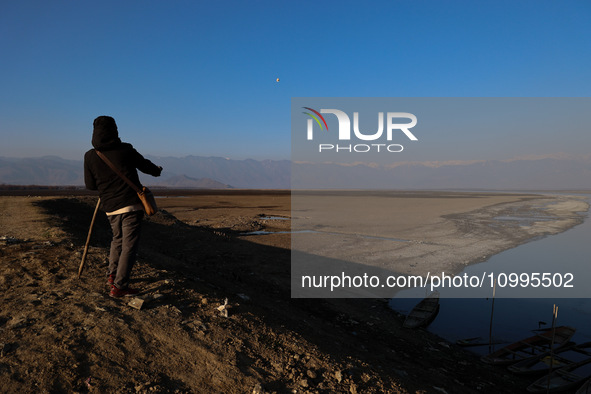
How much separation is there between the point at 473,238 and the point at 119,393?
26.6 meters

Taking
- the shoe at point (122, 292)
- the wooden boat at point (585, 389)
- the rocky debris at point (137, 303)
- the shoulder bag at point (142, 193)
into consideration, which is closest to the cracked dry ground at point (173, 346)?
the rocky debris at point (137, 303)

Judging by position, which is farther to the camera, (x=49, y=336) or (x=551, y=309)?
(x=551, y=309)

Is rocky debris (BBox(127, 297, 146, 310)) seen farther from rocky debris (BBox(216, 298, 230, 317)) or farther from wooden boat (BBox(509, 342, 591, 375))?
wooden boat (BBox(509, 342, 591, 375))

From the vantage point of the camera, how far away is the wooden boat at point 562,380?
7.56 metres

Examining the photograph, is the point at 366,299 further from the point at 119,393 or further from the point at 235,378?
the point at 119,393

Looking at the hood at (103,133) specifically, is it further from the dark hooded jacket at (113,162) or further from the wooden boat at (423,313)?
the wooden boat at (423,313)

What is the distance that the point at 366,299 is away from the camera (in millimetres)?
12578

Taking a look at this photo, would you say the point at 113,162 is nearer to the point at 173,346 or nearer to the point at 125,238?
the point at 125,238

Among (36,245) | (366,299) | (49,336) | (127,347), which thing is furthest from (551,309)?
(36,245)

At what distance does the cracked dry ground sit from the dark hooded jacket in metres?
1.70

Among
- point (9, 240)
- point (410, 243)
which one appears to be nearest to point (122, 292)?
point (9, 240)

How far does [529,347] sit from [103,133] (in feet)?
37.8

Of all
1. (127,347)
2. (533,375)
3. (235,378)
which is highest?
(127,347)

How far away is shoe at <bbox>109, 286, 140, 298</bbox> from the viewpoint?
18.7 feet
